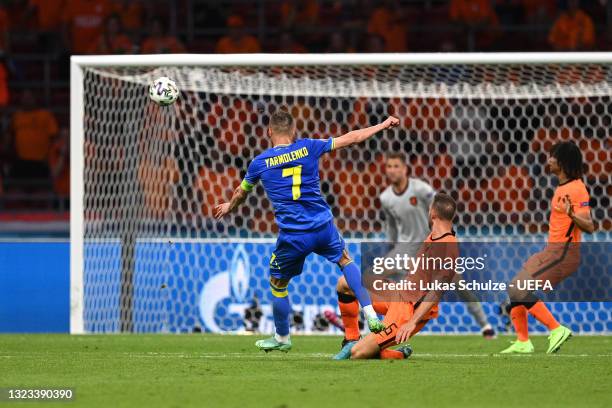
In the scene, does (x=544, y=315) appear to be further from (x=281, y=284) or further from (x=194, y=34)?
(x=194, y=34)

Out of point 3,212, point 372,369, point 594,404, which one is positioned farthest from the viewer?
point 3,212

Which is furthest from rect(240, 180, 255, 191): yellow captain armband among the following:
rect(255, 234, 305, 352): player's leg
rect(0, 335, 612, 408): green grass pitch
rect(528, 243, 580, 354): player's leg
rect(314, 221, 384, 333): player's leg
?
rect(528, 243, 580, 354): player's leg

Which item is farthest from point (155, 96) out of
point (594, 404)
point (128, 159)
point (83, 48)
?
point (83, 48)

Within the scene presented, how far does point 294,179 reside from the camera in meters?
8.55

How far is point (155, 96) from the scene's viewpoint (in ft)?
33.8

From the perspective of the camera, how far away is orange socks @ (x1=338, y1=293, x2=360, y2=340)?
894 cm

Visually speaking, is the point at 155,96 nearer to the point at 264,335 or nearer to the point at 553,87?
the point at 264,335

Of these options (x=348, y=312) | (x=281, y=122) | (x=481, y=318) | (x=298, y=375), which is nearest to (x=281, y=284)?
(x=348, y=312)

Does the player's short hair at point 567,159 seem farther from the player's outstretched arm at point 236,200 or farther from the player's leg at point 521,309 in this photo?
the player's outstretched arm at point 236,200

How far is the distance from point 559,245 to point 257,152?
4977mm

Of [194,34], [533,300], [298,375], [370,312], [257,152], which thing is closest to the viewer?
[298,375]

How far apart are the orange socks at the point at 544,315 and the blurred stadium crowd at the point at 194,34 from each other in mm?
7246

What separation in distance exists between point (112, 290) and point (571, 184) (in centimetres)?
514

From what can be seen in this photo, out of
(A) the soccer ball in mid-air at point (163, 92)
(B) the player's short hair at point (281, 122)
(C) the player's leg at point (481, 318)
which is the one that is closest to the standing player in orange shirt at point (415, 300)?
(B) the player's short hair at point (281, 122)
